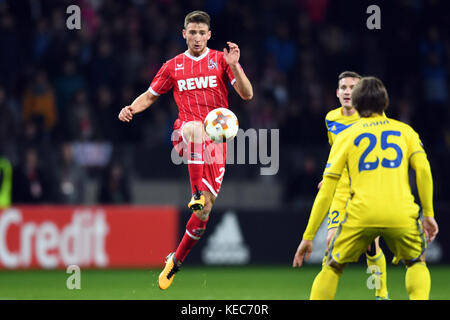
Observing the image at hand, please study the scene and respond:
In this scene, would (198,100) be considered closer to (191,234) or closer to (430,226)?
(191,234)

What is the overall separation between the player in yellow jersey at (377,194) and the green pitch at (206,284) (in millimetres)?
3113

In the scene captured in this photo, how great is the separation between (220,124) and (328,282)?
2342 mm

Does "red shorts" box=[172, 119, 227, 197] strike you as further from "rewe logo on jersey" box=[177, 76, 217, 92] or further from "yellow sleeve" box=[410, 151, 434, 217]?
"yellow sleeve" box=[410, 151, 434, 217]

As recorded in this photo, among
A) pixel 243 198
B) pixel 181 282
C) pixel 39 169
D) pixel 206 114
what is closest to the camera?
pixel 206 114

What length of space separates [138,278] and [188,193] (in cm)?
268

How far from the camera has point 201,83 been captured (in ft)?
27.0

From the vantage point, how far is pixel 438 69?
1553cm

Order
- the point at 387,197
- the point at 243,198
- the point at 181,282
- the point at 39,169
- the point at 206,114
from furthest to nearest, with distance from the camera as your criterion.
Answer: the point at 243,198
the point at 39,169
the point at 181,282
the point at 206,114
the point at 387,197

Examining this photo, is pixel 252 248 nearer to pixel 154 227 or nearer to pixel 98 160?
pixel 154 227

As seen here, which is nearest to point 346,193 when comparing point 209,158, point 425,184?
point 209,158

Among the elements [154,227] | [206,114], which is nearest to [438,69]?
[154,227]

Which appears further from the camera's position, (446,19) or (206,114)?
(446,19)

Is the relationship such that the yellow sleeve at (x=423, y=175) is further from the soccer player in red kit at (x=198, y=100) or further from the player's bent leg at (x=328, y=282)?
the soccer player in red kit at (x=198, y=100)

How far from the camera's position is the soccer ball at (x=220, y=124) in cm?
788
